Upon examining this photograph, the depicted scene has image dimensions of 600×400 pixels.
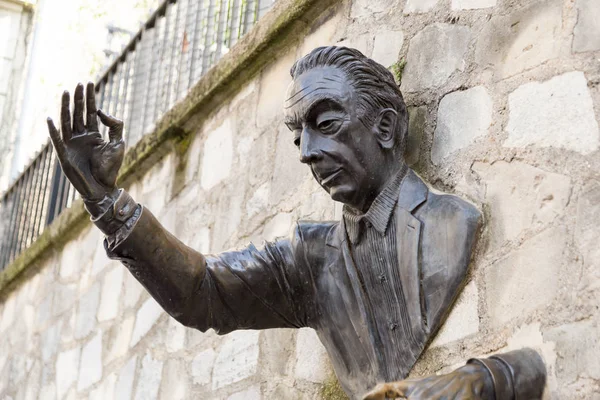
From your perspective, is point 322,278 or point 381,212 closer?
point 381,212

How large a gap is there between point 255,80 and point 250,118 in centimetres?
14

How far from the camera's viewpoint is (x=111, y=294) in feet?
16.4

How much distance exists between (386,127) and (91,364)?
8.45 ft

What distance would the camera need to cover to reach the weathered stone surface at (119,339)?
185 inches

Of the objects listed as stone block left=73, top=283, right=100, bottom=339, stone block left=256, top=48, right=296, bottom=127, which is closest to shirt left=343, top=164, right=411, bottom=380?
stone block left=256, top=48, right=296, bottom=127

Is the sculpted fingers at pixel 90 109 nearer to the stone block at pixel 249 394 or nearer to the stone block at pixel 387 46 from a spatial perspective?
the stone block at pixel 387 46

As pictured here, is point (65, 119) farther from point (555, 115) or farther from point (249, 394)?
point (249, 394)

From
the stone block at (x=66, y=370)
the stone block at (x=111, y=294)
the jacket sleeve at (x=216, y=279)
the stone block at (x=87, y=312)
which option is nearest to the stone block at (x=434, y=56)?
the jacket sleeve at (x=216, y=279)

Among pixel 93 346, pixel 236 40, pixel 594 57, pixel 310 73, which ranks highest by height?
pixel 236 40

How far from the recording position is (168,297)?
2834 mm

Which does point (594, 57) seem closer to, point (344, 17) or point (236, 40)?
point (344, 17)

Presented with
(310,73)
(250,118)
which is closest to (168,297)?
(310,73)

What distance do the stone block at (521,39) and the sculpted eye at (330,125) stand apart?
422 millimetres

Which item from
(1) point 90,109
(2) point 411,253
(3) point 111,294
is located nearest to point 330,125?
(2) point 411,253
